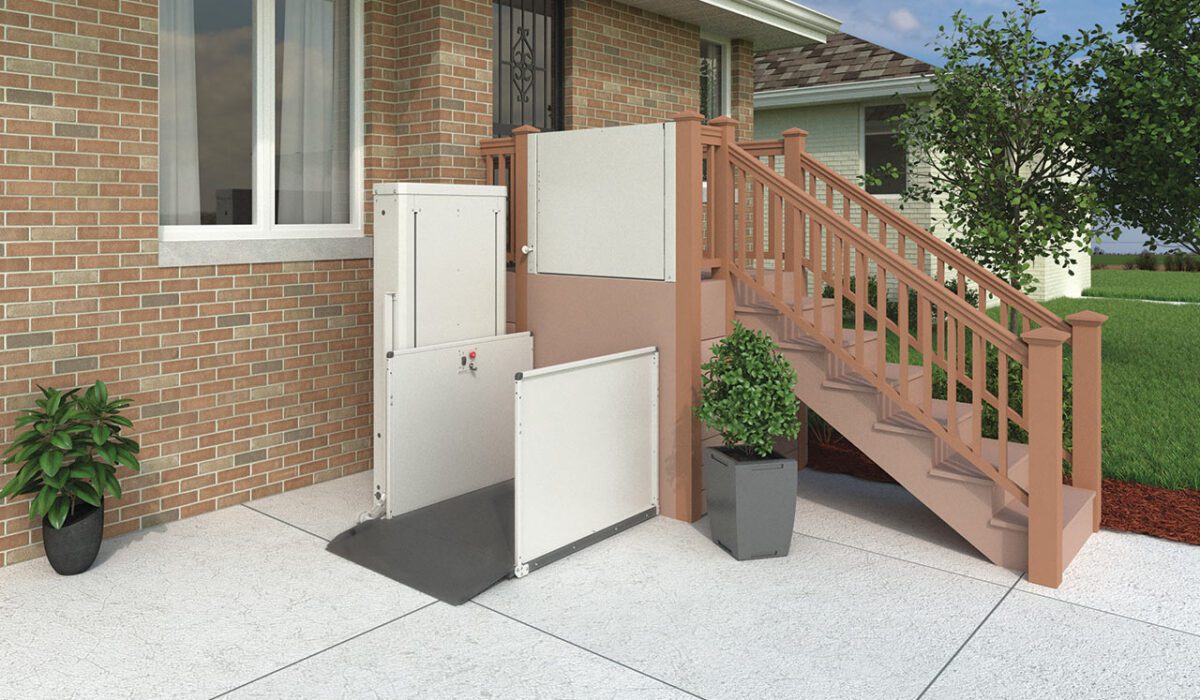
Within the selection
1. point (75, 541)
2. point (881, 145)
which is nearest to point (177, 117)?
point (75, 541)

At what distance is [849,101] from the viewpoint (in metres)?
16.0

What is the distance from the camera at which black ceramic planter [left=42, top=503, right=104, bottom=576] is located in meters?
4.60

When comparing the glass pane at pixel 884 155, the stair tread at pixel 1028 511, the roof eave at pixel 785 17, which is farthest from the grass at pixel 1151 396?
the roof eave at pixel 785 17

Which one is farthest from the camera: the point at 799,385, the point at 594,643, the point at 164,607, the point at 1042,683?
the point at 799,385

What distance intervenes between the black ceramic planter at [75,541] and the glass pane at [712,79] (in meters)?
6.51

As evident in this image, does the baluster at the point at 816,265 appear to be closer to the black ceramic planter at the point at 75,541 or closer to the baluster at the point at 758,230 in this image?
the baluster at the point at 758,230

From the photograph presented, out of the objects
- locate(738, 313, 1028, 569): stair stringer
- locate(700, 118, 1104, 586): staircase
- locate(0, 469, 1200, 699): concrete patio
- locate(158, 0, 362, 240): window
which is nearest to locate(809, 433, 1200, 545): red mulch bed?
locate(0, 469, 1200, 699): concrete patio

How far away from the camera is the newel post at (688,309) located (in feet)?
17.7

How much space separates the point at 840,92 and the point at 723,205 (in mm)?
10829

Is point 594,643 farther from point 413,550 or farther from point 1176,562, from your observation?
point 1176,562

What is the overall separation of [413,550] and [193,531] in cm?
129

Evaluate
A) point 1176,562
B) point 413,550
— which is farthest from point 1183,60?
point 413,550

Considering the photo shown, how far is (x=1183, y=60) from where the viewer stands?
30.7 ft

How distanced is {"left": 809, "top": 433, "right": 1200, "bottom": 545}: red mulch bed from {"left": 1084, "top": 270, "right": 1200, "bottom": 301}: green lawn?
49.9 feet
